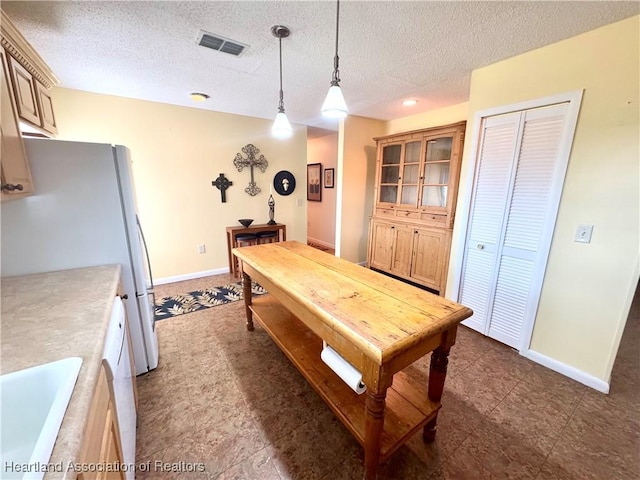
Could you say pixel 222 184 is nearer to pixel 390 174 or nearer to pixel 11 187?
pixel 390 174

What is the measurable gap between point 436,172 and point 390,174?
2.39 feet

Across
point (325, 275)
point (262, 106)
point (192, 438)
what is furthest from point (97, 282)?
point (262, 106)

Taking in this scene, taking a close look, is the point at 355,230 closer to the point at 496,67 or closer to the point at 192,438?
the point at 496,67

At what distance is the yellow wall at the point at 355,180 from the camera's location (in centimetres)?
401

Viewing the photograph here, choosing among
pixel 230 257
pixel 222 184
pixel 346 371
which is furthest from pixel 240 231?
pixel 346 371

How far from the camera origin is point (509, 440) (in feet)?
4.91

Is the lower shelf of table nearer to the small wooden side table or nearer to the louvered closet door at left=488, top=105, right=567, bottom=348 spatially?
the louvered closet door at left=488, top=105, right=567, bottom=348

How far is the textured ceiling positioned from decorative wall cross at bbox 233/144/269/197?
1094 millimetres

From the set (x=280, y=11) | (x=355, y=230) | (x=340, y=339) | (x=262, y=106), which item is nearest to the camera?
(x=340, y=339)

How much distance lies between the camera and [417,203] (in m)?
3.45

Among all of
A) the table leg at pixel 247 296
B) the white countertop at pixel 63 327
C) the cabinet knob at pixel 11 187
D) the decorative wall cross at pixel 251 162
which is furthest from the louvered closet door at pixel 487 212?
the cabinet knob at pixel 11 187

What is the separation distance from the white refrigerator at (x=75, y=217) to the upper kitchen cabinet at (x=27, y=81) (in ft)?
1.05

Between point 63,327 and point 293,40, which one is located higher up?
point 293,40

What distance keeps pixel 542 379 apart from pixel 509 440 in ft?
2.54
